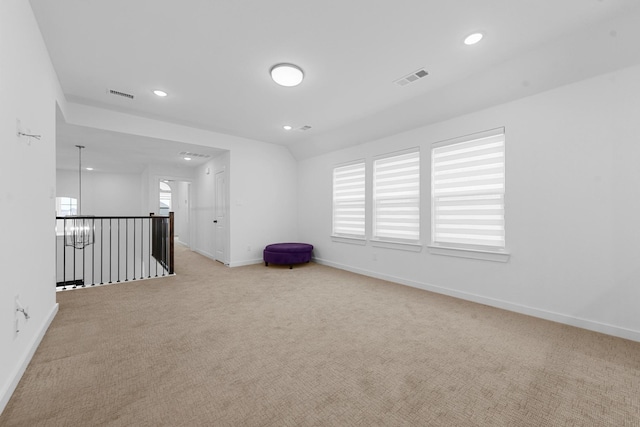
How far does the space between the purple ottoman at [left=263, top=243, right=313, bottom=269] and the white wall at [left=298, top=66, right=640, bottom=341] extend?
2.86m

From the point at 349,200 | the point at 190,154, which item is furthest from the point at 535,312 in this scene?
the point at 190,154

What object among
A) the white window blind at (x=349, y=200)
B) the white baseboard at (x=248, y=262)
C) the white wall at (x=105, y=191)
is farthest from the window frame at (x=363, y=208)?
the white wall at (x=105, y=191)

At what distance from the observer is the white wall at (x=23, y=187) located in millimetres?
1611

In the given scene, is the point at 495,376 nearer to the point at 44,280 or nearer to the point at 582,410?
the point at 582,410

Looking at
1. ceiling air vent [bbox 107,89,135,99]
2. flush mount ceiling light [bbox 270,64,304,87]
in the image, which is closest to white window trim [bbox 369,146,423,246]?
flush mount ceiling light [bbox 270,64,304,87]

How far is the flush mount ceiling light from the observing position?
2.91 m

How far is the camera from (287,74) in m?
2.95

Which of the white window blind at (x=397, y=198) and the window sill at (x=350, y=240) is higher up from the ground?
the white window blind at (x=397, y=198)

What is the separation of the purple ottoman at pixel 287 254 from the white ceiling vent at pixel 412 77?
142 inches

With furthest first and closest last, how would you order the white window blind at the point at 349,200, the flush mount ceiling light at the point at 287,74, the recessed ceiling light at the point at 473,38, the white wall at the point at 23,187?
1. the white window blind at the point at 349,200
2. the flush mount ceiling light at the point at 287,74
3. the recessed ceiling light at the point at 473,38
4. the white wall at the point at 23,187

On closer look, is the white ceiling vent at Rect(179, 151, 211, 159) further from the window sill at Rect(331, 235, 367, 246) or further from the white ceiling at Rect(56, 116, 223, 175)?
the window sill at Rect(331, 235, 367, 246)

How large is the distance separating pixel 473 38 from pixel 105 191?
11.0m

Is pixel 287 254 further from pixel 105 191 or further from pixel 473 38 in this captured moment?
pixel 105 191

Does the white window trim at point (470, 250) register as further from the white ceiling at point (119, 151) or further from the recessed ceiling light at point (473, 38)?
the white ceiling at point (119, 151)
